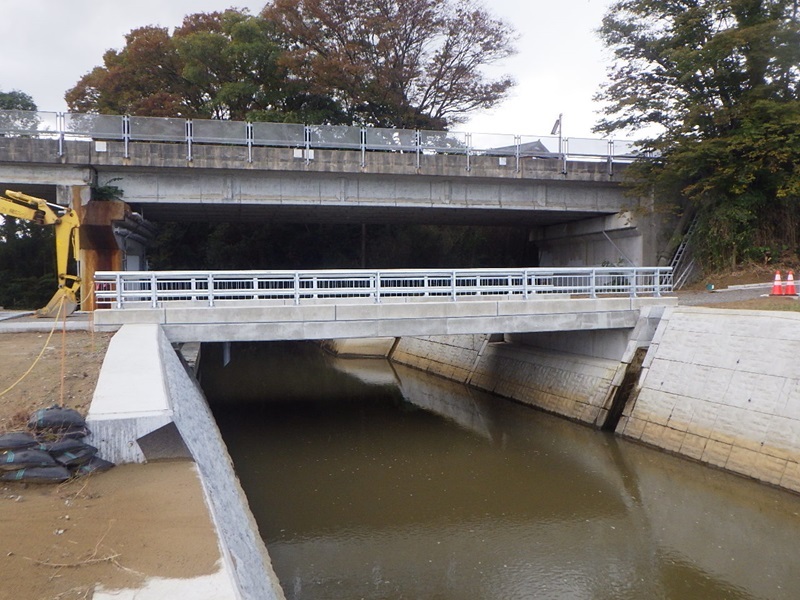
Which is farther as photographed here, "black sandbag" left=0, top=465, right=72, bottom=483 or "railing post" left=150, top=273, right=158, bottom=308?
"railing post" left=150, top=273, right=158, bottom=308

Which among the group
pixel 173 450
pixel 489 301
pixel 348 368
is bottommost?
pixel 348 368

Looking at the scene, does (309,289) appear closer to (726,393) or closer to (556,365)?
(556,365)

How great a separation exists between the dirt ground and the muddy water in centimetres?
284

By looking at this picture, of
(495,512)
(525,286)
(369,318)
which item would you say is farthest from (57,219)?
(495,512)

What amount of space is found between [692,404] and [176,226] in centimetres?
3385

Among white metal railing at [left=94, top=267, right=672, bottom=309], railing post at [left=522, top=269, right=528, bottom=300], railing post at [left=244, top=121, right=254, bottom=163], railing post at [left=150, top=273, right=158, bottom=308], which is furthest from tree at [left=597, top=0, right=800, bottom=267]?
railing post at [left=150, top=273, right=158, bottom=308]

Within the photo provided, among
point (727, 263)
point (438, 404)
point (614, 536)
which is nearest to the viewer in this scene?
point (614, 536)

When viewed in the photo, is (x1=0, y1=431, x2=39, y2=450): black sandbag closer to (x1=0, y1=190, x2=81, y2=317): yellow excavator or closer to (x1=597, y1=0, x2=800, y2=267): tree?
(x1=0, y1=190, x2=81, y2=317): yellow excavator

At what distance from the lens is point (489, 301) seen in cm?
1502

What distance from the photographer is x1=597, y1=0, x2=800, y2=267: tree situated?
806 inches

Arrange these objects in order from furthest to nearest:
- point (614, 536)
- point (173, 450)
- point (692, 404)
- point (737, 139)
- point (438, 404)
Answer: point (737, 139), point (438, 404), point (692, 404), point (614, 536), point (173, 450)

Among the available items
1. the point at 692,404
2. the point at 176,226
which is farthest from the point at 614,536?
the point at 176,226

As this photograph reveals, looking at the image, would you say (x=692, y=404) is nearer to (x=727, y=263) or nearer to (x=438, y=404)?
(x=438, y=404)

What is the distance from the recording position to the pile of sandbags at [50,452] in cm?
596
